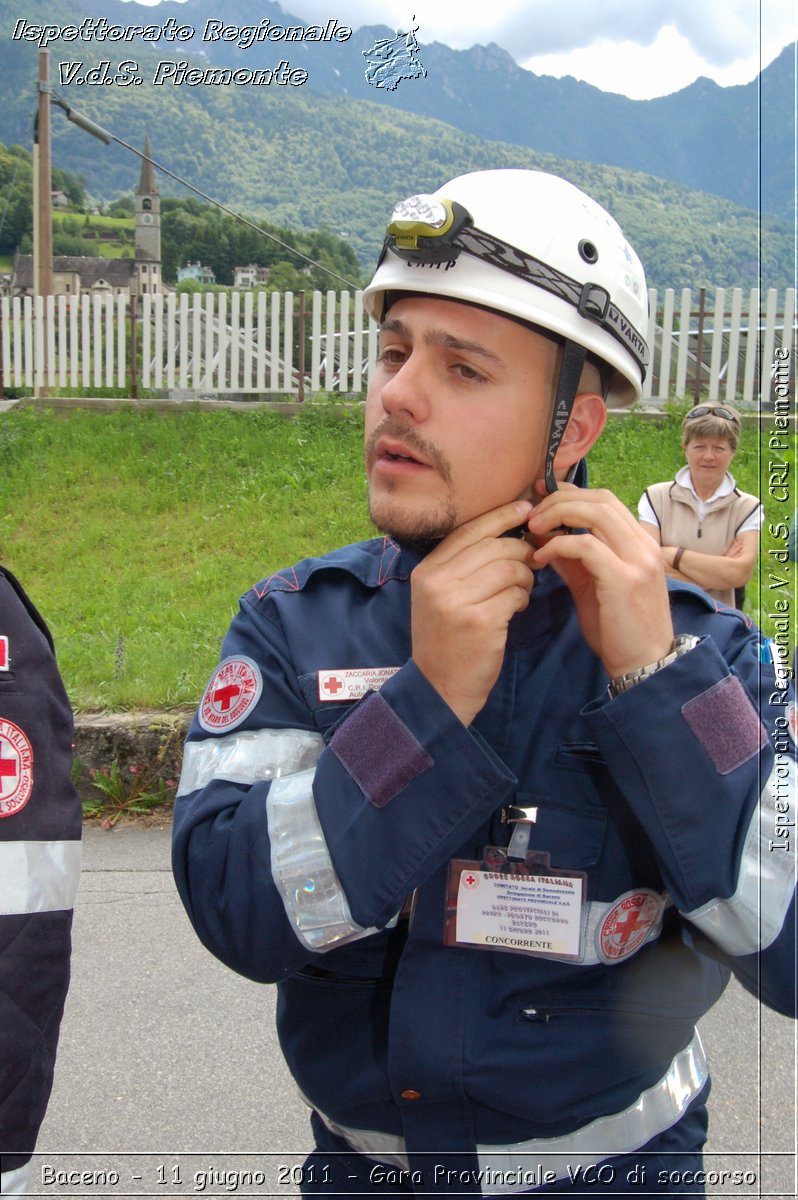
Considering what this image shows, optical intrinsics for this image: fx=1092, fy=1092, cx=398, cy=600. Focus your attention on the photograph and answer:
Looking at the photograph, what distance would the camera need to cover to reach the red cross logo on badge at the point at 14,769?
154 cm

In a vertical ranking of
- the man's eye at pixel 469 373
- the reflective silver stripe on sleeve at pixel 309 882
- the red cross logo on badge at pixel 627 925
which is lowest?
the red cross logo on badge at pixel 627 925

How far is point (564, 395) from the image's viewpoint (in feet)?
5.50

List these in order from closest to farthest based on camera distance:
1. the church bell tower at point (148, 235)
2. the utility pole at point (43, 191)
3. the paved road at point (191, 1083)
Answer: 1. the paved road at point (191, 1083)
2. the church bell tower at point (148, 235)
3. the utility pole at point (43, 191)

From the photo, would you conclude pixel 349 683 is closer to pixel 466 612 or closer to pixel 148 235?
pixel 466 612

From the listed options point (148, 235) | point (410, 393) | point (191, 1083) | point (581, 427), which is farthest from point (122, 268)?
point (410, 393)

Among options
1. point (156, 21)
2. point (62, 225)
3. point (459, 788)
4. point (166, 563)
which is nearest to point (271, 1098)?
point (459, 788)

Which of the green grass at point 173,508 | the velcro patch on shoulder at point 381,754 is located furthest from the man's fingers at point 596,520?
the green grass at point 173,508

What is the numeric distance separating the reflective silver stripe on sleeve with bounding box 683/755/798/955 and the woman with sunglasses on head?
441 centimetres

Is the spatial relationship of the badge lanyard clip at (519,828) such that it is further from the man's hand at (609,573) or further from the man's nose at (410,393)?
the man's nose at (410,393)

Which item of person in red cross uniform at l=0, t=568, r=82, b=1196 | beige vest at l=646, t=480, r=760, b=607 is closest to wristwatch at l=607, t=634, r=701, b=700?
person in red cross uniform at l=0, t=568, r=82, b=1196

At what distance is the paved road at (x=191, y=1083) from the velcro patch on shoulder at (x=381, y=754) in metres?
1.72

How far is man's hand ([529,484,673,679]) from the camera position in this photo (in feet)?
4.82

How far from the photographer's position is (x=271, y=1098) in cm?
344

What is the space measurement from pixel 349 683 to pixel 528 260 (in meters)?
0.69
